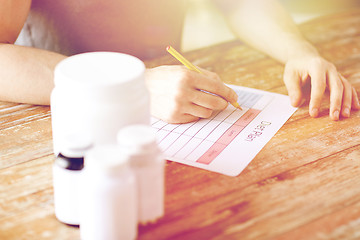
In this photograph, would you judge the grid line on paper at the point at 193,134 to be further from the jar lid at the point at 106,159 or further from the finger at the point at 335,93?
the jar lid at the point at 106,159

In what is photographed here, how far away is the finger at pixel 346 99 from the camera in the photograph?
1.13m

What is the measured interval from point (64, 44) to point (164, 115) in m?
0.69

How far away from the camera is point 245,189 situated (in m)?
0.83

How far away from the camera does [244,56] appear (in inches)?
59.8

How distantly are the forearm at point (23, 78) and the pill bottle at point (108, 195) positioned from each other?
571 mm

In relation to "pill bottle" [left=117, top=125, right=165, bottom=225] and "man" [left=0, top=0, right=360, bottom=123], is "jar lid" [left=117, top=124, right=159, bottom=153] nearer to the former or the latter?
"pill bottle" [left=117, top=125, right=165, bottom=225]

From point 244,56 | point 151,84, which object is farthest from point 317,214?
point 244,56

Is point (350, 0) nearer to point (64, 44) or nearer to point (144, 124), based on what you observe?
point (64, 44)

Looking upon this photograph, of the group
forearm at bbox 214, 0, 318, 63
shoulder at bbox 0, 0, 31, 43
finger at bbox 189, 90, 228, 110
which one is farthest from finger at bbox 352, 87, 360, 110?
shoulder at bbox 0, 0, 31, 43

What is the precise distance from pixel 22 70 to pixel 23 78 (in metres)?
0.02

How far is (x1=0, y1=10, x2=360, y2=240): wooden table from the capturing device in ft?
2.40

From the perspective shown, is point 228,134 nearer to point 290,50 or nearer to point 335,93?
point 335,93

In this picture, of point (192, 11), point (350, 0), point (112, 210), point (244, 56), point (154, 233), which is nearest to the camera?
point (112, 210)

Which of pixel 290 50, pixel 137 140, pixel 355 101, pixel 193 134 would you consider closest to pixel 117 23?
pixel 290 50
